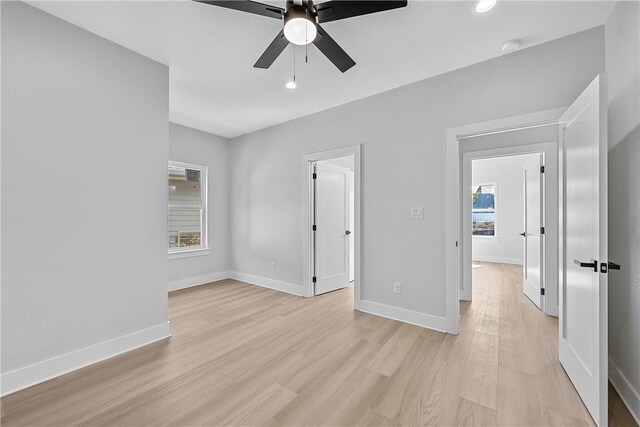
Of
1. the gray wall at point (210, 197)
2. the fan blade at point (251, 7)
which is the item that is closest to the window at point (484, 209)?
the gray wall at point (210, 197)

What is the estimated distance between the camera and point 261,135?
4.71 metres

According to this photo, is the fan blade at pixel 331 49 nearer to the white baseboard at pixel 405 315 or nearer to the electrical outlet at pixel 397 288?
the electrical outlet at pixel 397 288

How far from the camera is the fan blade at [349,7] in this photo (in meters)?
1.49

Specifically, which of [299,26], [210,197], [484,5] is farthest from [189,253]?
[484,5]

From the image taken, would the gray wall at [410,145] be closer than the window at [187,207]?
Yes

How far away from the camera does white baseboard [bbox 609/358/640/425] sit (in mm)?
1601

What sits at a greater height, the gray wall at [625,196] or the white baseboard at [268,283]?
the gray wall at [625,196]

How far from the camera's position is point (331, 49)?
6.05 ft

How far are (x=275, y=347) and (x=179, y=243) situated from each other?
300 centimetres

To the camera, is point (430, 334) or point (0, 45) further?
point (430, 334)

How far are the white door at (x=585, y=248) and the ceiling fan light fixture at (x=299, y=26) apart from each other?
5.46 feet

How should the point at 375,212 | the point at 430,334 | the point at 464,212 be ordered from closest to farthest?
the point at 430,334 < the point at 375,212 < the point at 464,212

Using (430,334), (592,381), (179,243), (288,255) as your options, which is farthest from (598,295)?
(179,243)

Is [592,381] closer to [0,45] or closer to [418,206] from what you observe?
[418,206]
